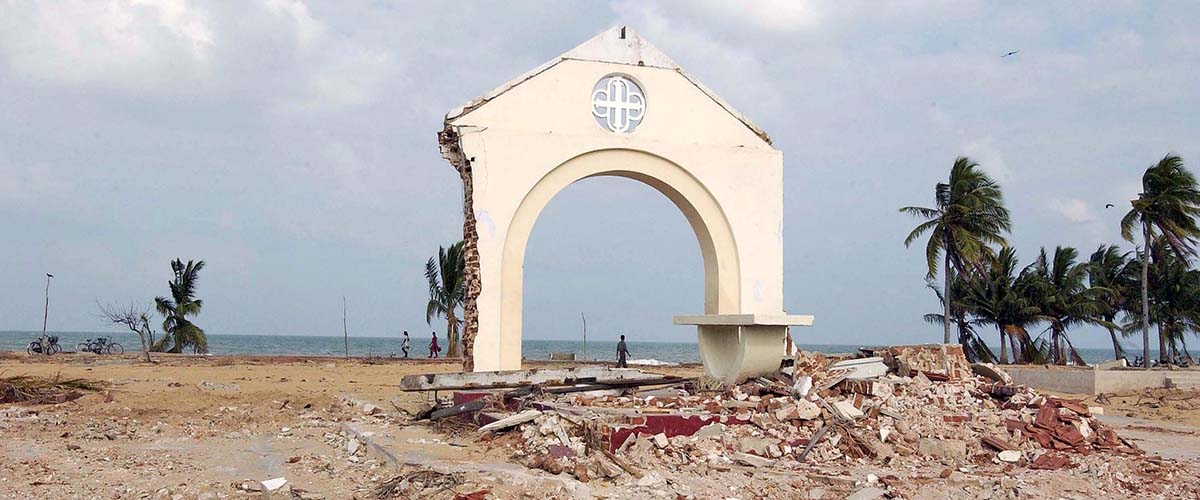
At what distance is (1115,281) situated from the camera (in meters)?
33.9

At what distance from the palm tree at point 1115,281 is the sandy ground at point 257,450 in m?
17.4

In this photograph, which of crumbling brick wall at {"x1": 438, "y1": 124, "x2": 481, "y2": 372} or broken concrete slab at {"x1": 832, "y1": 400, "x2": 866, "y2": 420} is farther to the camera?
crumbling brick wall at {"x1": 438, "y1": 124, "x2": 481, "y2": 372}

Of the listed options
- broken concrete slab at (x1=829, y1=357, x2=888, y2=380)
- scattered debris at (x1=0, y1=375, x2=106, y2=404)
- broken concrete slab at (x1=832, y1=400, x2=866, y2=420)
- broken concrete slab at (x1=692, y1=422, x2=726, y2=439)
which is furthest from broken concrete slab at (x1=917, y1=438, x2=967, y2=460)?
scattered debris at (x1=0, y1=375, x2=106, y2=404)

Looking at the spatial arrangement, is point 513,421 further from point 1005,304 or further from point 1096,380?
point 1005,304

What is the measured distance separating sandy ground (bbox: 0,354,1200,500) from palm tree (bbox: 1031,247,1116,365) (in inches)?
575

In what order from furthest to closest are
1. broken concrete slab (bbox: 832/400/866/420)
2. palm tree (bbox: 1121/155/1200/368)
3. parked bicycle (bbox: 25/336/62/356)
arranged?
parked bicycle (bbox: 25/336/62/356), palm tree (bbox: 1121/155/1200/368), broken concrete slab (bbox: 832/400/866/420)

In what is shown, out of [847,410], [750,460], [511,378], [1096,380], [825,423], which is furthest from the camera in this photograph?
[1096,380]

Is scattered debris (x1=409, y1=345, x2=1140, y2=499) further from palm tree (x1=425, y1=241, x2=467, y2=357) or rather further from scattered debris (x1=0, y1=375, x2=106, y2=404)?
palm tree (x1=425, y1=241, x2=467, y2=357)

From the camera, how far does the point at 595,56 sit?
13.1 metres

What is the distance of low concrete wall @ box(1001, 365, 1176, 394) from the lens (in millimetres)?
19125

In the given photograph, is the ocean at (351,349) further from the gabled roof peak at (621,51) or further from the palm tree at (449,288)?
the gabled roof peak at (621,51)

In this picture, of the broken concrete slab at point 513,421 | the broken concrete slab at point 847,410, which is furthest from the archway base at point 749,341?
the broken concrete slab at point 513,421

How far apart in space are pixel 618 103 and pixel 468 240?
2.61 m

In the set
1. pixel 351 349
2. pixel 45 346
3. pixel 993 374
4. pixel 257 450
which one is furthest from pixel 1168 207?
pixel 351 349
